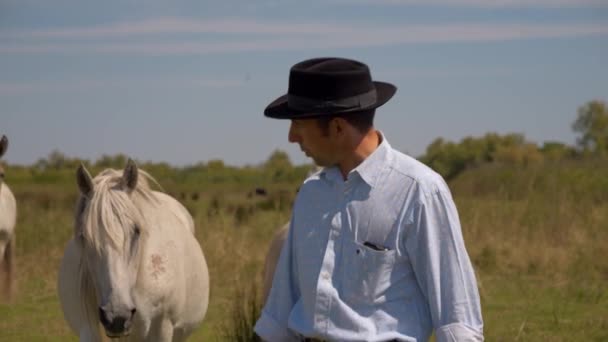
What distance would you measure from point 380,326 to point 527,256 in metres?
10.5

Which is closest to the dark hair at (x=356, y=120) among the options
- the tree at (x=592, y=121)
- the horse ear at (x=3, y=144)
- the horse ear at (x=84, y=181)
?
the horse ear at (x=84, y=181)

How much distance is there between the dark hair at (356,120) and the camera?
275 centimetres

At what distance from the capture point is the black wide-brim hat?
8.96 feet

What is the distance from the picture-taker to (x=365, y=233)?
2.69 m

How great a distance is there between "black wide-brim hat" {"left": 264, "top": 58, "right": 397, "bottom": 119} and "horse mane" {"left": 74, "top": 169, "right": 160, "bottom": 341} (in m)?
2.14

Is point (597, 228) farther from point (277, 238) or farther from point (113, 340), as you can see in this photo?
point (113, 340)

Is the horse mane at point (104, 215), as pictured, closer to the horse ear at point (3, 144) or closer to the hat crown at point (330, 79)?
the hat crown at point (330, 79)

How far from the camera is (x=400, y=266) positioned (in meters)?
2.68

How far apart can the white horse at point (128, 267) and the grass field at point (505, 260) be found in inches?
56.5

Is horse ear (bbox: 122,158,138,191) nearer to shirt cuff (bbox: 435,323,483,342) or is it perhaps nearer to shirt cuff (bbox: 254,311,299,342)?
shirt cuff (bbox: 254,311,299,342)

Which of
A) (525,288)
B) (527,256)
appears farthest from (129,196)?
(527,256)

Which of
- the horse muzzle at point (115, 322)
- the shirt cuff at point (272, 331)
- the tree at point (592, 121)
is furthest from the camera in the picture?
the tree at point (592, 121)

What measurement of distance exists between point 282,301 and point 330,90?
2.32 ft

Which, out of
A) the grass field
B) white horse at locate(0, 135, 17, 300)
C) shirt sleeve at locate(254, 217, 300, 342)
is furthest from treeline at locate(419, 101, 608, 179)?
shirt sleeve at locate(254, 217, 300, 342)
